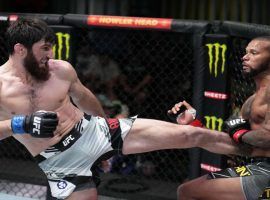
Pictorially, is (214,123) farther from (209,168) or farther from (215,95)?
(209,168)

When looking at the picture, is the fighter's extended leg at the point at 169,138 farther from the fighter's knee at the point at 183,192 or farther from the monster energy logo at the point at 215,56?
the monster energy logo at the point at 215,56

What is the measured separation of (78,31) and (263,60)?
1.42 m

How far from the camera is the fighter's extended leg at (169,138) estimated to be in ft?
10.4

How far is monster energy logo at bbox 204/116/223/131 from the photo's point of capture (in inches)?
149

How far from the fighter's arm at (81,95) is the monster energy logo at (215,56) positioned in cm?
73

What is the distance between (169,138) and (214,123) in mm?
694

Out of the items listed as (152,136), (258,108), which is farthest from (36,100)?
(258,108)

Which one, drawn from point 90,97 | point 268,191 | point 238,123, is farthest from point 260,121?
point 90,97

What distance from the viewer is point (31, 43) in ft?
10.1

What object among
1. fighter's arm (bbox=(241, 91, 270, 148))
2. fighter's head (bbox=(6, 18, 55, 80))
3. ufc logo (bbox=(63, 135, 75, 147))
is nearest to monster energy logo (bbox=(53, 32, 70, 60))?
fighter's head (bbox=(6, 18, 55, 80))

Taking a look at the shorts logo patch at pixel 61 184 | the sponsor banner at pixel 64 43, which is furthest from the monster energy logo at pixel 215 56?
the shorts logo patch at pixel 61 184

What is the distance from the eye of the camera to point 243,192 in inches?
124

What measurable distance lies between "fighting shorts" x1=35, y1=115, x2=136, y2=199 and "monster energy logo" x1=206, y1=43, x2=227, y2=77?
76 cm

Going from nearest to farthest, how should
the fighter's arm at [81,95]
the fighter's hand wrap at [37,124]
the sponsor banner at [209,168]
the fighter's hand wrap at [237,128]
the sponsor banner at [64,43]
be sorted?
the fighter's hand wrap at [37,124], the fighter's hand wrap at [237,128], the fighter's arm at [81,95], the sponsor banner at [209,168], the sponsor banner at [64,43]
